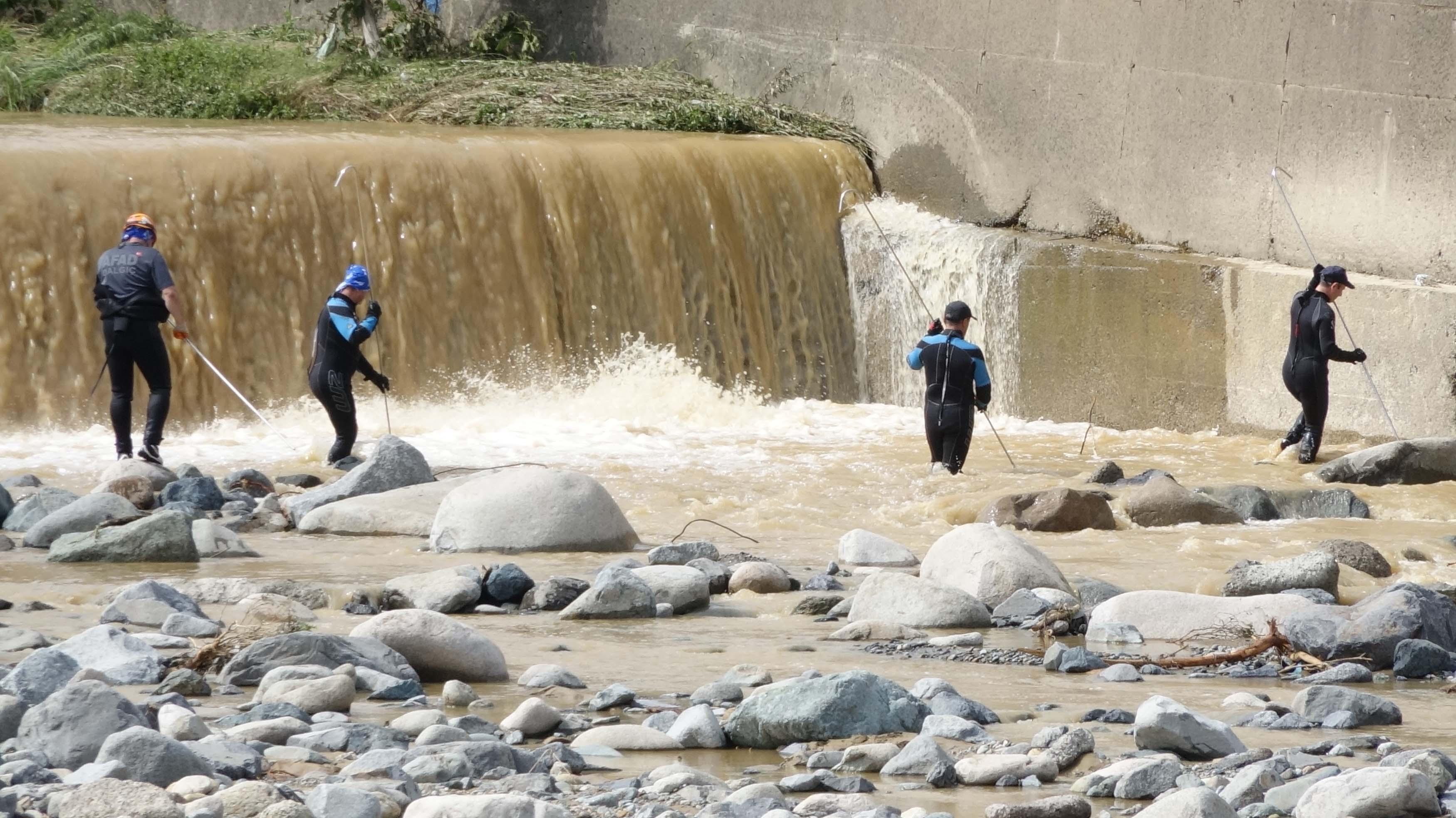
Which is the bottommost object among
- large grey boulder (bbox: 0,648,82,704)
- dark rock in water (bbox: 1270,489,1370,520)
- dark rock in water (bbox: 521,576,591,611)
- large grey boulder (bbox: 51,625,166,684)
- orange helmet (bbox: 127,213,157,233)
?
dark rock in water (bbox: 1270,489,1370,520)

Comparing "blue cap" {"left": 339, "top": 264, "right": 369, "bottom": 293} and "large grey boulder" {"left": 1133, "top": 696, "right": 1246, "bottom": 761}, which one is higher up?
"blue cap" {"left": 339, "top": 264, "right": 369, "bottom": 293}

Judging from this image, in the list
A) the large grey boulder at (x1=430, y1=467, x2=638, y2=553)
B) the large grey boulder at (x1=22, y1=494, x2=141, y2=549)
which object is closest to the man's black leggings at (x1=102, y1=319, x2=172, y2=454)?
the large grey boulder at (x1=22, y1=494, x2=141, y2=549)

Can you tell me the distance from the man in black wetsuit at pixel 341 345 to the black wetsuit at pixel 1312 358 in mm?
6110

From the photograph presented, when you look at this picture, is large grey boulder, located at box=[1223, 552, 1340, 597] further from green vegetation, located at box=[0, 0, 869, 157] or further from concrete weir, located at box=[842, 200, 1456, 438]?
green vegetation, located at box=[0, 0, 869, 157]

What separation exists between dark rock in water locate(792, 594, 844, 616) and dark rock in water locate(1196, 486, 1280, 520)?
3.87 metres

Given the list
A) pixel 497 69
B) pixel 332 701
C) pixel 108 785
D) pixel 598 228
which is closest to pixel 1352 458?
pixel 598 228

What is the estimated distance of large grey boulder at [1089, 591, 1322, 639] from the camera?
22.9ft

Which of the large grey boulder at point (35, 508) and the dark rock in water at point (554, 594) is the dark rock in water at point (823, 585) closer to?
the dark rock in water at point (554, 594)

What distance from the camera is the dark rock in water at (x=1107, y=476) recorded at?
38.5ft

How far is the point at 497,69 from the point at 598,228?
453 cm

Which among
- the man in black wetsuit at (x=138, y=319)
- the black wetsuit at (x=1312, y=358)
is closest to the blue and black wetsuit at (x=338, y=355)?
the man in black wetsuit at (x=138, y=319)

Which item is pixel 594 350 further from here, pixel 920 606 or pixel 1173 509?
pixel 920 606

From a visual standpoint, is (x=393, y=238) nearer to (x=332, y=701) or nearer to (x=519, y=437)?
(x=519, y=437)

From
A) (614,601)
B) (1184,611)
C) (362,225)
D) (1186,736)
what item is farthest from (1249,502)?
(362,225)
